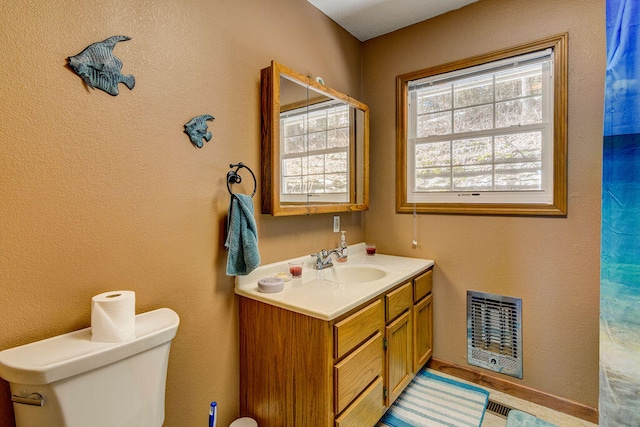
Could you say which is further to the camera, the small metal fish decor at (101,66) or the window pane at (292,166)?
the window pane at (292,166)

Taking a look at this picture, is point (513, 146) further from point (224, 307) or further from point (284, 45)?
point (224, 307)

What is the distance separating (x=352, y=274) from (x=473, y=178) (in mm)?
1043

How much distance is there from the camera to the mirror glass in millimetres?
1646

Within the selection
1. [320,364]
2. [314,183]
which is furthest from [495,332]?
[314,183]

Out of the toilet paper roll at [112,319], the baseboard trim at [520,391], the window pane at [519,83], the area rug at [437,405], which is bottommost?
the area rug at [437,405]

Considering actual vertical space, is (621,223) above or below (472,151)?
below

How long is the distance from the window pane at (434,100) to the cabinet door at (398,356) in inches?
56.2

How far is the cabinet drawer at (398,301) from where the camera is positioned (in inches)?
64.7

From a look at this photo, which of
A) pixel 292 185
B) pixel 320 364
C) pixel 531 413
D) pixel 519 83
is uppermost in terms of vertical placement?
pixel 519 83

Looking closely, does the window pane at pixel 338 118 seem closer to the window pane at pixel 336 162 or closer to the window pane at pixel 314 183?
the window pane at pixel 336 162

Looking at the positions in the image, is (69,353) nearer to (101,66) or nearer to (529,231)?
(101,66)

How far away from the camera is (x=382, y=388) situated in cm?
161

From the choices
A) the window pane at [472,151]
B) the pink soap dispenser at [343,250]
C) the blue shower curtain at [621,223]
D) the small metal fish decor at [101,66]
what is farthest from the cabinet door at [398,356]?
the small metal fish decor at [101,66]

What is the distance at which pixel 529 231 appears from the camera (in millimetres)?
1879
